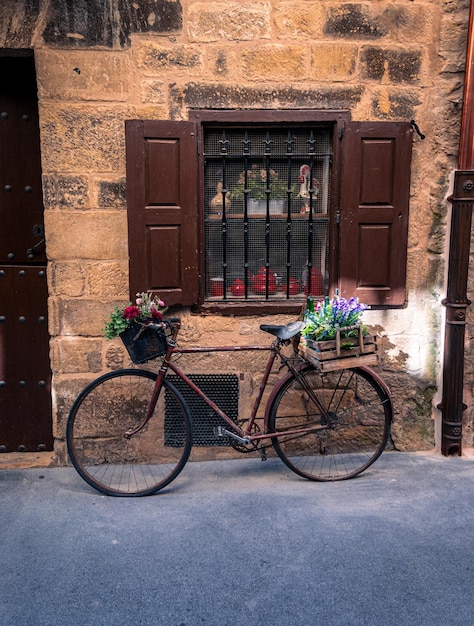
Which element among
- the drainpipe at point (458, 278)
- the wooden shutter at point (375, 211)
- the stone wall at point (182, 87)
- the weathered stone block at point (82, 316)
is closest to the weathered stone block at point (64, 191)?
the stone wall at point (182, 87)

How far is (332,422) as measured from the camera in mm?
3688

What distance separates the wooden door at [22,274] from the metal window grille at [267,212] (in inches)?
48.5

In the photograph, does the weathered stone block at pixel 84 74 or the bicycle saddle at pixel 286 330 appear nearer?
the bicycle saddle at pixel 286 330

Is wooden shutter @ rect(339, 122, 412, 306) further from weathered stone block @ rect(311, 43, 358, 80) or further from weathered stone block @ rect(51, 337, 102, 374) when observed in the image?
weathered stone block @ rect(51, 337, 102, 374)

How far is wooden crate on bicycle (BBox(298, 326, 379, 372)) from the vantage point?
3.38 metres

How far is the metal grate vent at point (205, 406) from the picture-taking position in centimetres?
395

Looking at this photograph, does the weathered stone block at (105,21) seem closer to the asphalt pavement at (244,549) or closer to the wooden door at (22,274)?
the wooden door at (22,274)

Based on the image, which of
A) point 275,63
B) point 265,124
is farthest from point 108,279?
point 275,63

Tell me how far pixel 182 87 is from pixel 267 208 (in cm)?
98

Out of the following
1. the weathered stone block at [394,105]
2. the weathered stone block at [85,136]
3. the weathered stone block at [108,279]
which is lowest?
the weathered stone block at [108,279]

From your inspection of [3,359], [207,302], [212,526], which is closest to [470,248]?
[207,302]

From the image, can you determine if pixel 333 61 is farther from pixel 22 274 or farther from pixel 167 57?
pixel 22 274

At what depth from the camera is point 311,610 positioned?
2467mm

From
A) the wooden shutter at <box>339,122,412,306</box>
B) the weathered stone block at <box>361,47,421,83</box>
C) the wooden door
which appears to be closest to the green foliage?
the wooden door
